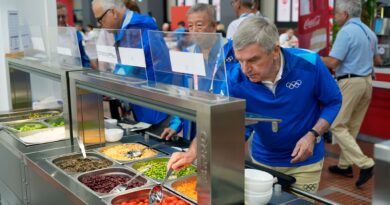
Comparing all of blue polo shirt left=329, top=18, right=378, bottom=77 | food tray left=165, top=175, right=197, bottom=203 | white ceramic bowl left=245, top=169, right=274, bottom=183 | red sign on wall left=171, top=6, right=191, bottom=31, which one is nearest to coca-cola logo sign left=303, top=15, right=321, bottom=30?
blue polo shirt left=329, top=18, right=378, bottom=77

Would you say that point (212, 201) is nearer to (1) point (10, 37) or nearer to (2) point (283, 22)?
(1) point (10, 37)

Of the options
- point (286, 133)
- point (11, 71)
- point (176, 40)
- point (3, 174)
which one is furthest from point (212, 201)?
point (11, 71)

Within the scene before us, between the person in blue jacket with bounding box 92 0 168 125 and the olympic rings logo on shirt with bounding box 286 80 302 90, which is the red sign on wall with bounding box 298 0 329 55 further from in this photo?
the olympic rings logo on shirt with bounding box 286 80 302 90

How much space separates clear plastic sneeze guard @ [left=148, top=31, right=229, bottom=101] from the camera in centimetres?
153

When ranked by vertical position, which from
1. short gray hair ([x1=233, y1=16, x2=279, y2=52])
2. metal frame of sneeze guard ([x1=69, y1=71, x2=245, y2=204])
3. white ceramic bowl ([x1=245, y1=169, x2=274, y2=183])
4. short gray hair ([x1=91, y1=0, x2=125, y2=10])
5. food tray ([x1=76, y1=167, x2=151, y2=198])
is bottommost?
food tray ([x1=76, y1=167, x2=151, y2=198])

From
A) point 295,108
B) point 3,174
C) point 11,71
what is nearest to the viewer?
point 295,108

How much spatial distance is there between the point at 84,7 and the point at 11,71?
1361 cm

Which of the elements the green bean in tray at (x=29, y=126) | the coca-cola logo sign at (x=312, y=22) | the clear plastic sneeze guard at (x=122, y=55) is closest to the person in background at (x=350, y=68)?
the coca-cola logo sign at (x=312, y=22)

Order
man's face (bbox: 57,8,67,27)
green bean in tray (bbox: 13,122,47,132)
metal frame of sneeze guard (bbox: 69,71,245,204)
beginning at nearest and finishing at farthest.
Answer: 1. metal frame of sneeze guard (bbox: 69,71,245,204)
2. green bean in tray (bbox: 13,122,47,132)
3. man's face (bbox: 57,8,67,27)

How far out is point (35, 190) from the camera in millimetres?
2193

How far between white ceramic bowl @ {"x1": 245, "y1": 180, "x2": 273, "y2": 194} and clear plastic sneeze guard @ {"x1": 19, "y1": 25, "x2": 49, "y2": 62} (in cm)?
188

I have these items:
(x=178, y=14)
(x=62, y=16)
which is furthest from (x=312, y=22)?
(x=178, y=14)

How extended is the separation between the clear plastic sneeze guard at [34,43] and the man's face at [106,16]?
1.33ft

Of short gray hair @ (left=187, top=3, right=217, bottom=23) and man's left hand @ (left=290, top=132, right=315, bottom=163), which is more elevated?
short gray hair @ (left=187, top=3, right=217, bottom=23)
